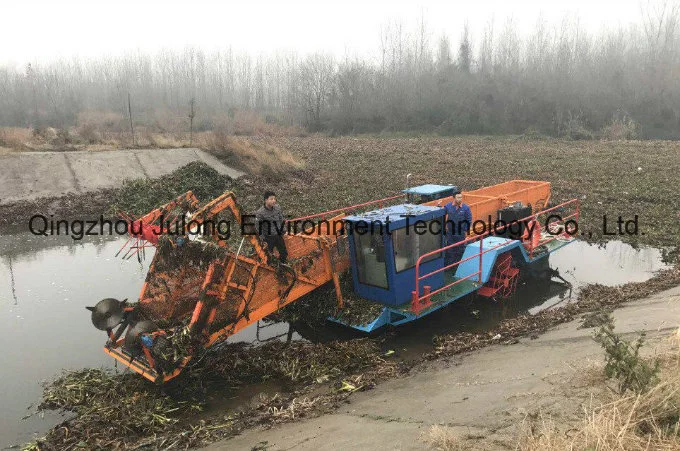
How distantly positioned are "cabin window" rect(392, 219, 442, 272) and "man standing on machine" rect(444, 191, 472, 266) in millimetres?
657

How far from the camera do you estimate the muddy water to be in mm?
7703

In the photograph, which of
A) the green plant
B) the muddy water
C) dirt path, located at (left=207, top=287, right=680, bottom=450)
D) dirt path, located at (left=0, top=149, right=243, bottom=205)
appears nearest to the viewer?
Result: the green plant

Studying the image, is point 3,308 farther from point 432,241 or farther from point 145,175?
point 145,175

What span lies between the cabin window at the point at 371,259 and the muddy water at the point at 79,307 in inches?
39.3

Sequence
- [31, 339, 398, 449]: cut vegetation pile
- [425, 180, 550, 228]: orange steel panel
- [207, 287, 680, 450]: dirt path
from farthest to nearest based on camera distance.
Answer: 1. [425, 180, 550, 228]: orange steel panel
2. [31, 339, 398, 449]: cut vegetation pile
3. [207, 287, 680, 450]: dirt path

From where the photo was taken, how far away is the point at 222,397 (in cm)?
714

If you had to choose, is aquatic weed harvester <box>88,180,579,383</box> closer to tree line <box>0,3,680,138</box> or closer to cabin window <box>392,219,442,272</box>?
cabin window <box>392,219,442,272</box>

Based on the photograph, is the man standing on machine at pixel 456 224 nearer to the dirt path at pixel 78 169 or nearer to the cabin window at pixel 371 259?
the cabin window at pixel 371 259

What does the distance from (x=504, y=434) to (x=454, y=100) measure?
57228mm

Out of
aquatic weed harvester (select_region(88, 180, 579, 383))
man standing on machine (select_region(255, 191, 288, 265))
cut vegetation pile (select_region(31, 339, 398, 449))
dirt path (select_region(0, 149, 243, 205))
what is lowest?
cut vegetation pile (select_region(31, 339, 398, 449))

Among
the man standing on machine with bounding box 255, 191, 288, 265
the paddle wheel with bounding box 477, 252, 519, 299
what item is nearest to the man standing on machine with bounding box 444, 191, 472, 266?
the paddle wheel with bounding box 477, 252, 519, 299

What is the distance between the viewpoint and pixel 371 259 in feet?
28.5

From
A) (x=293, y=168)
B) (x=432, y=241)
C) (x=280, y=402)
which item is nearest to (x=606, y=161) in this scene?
(x=293, y=168)

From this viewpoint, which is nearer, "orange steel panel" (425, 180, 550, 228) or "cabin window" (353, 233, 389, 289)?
"cabin window" (353, 233, 389, 289)
